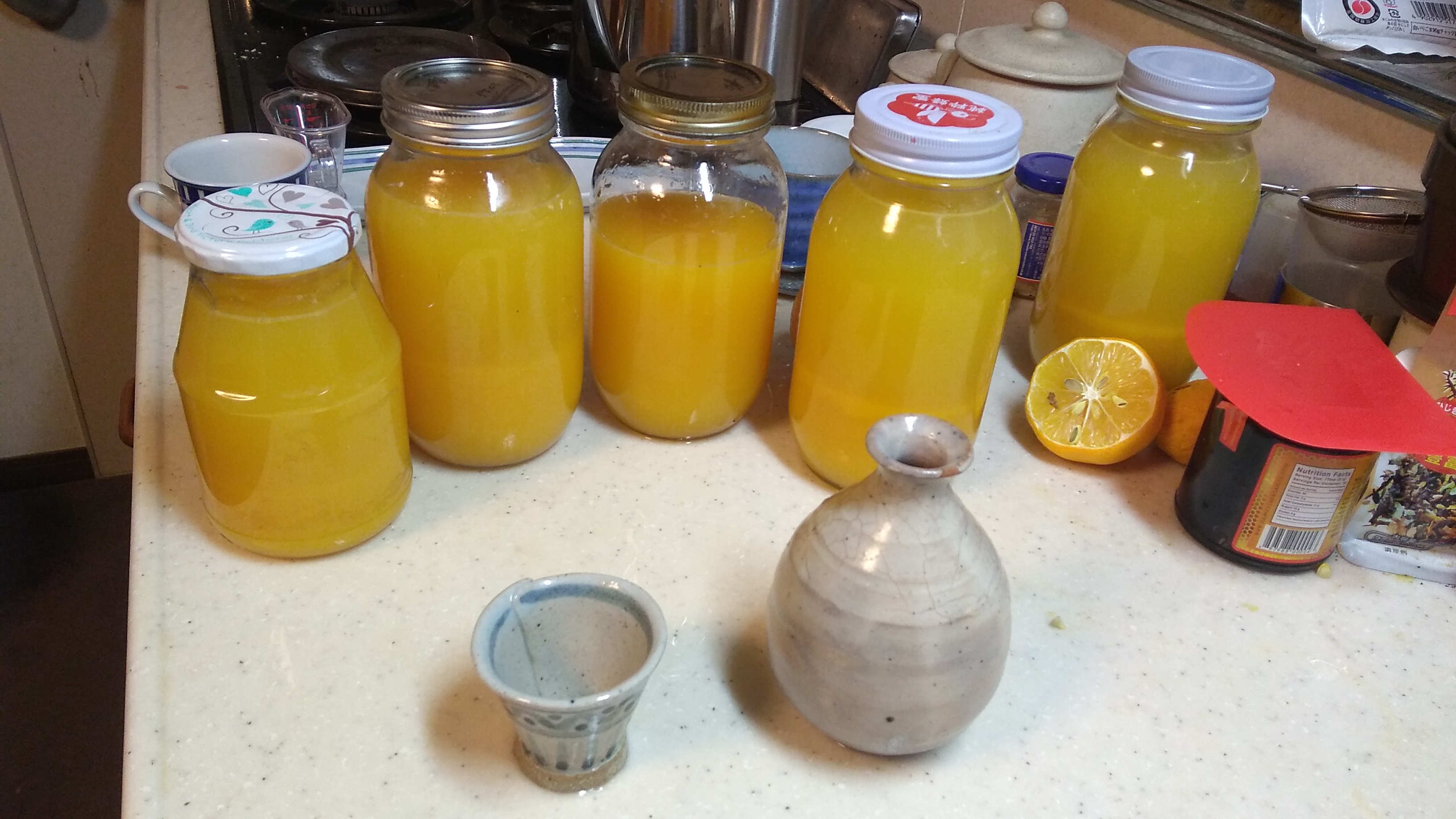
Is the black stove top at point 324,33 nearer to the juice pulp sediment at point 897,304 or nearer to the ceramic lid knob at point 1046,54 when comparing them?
the ceramic lid knob at point 1046,54

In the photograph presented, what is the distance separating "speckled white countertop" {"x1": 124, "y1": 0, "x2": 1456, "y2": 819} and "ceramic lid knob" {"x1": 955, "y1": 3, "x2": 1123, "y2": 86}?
39 cm

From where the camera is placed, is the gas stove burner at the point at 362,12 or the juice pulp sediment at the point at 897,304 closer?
the juice pulp sediment at the point at 897,304

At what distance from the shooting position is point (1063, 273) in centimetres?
82

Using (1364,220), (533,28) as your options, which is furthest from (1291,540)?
(533,28)

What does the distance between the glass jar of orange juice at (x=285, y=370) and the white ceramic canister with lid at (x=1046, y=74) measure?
0.63 m

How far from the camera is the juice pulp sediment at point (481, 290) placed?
0.62 metres

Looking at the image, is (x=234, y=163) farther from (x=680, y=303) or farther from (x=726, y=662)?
(x=726, y=662)

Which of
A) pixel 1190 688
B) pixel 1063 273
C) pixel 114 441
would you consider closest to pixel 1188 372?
pixel 1063 273

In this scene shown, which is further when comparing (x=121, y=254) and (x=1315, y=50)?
(x=121, y=254)

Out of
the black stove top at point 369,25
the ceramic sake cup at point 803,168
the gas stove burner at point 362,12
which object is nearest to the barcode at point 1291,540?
the ceramic sake cup at point 803,168

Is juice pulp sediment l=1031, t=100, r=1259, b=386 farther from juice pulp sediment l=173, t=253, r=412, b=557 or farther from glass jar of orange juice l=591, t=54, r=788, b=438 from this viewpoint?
juice pulp sediment l=173, t=253, r=412, b=557

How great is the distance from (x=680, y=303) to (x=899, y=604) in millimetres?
306

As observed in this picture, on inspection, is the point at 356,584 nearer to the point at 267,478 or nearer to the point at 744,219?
the point at 267,478

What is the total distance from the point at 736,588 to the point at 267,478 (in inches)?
11.3
